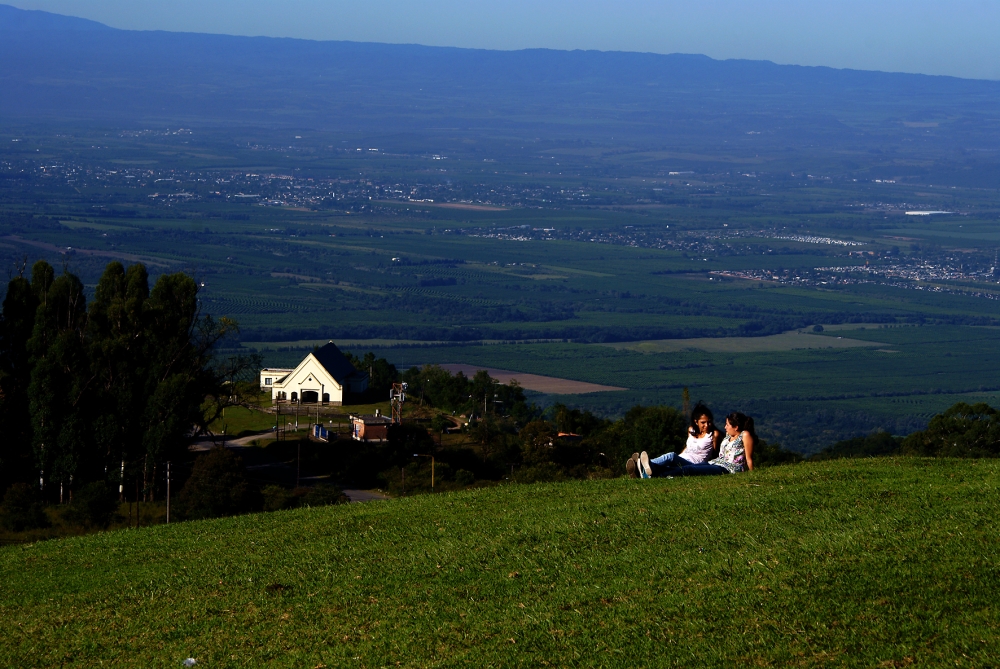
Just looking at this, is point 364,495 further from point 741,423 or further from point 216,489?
point 741,423

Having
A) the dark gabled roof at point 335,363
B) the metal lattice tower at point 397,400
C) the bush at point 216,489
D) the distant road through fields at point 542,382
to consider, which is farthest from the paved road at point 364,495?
the distant road through fields at point 542,382

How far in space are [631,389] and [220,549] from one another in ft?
182

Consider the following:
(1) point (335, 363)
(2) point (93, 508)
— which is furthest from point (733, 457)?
(1) point (335, 363)

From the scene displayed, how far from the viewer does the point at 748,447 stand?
12.9 metres

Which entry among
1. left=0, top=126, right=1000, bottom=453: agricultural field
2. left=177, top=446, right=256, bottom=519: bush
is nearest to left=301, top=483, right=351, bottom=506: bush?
left=177, top=446, right=256, bottom=519: bush

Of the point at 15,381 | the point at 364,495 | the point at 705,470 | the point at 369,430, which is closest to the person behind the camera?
the point at 705,470

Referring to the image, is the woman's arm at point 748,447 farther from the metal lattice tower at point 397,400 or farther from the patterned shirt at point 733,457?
the metal lattice tower at point 397,400

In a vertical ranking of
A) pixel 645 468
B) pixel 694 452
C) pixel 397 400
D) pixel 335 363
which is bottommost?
pixel 397 400

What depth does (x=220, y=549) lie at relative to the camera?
1151cm

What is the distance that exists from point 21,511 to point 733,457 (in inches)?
486

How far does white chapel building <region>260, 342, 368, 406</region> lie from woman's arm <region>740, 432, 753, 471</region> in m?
31.2

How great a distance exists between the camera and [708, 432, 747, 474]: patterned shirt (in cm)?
1317

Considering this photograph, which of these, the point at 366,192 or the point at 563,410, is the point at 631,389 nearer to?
the point at 563,410

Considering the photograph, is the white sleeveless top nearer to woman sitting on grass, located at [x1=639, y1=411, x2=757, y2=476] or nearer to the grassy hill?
woman sitting on grass, located at [x1=639, y1=411, x2=757, y2=476]
